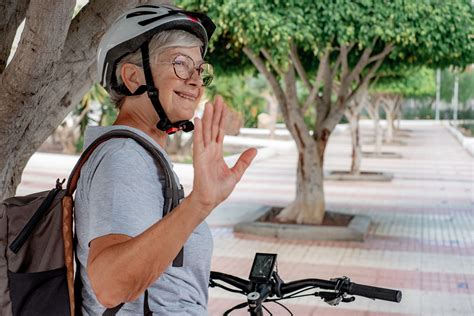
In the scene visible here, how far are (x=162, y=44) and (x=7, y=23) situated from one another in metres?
1.49

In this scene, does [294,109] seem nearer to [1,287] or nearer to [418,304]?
[418,304]

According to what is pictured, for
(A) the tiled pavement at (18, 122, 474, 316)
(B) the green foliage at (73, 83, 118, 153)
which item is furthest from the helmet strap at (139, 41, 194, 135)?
(B) the green foliage at (73, 83, 118, 153)

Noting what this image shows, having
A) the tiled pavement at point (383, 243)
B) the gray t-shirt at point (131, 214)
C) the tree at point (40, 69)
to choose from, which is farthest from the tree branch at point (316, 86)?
the gray t-shirt at point (131, 214)

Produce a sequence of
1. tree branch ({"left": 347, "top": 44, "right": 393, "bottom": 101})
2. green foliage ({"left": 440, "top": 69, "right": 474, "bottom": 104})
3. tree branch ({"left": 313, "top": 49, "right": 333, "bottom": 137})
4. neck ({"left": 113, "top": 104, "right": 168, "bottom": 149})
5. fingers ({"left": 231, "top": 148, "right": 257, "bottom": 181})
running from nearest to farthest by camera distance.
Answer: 1. fingers ({"left": 231, "top": 148, "right": 257, "bottom": 181})
2. neck ({"left": 113, "top": 104, "right": 168, "bottom": 149})
3. tree branch ({"left": 347, "top": 44, "right": 393, "bottom": 101})
4. tree branch ({"left": 313, "top": 49, "right": 333, "bottom": 137})
5. green foliage ({"left": 440, "top": 69, "right": 474, "bottom": 104})

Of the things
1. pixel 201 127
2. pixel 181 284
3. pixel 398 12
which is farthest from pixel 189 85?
pixel 398 12

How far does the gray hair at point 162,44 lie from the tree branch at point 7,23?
138 cm

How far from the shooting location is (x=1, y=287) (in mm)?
2055

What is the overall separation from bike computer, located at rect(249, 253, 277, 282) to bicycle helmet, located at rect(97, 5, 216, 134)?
0.64 m

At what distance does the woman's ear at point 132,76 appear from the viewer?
2068 millimetres

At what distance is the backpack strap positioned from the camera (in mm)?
1892

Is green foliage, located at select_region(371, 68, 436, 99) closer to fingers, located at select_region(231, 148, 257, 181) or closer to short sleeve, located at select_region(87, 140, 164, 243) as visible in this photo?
fingers, located at select_region(231, 148, 257, 181)

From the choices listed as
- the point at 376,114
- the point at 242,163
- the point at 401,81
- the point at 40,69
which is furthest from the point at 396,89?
the point at 242,163

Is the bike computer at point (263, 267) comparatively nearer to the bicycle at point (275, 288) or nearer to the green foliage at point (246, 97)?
the bicycle at point (275, 288)

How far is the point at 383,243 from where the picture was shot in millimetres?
11281
